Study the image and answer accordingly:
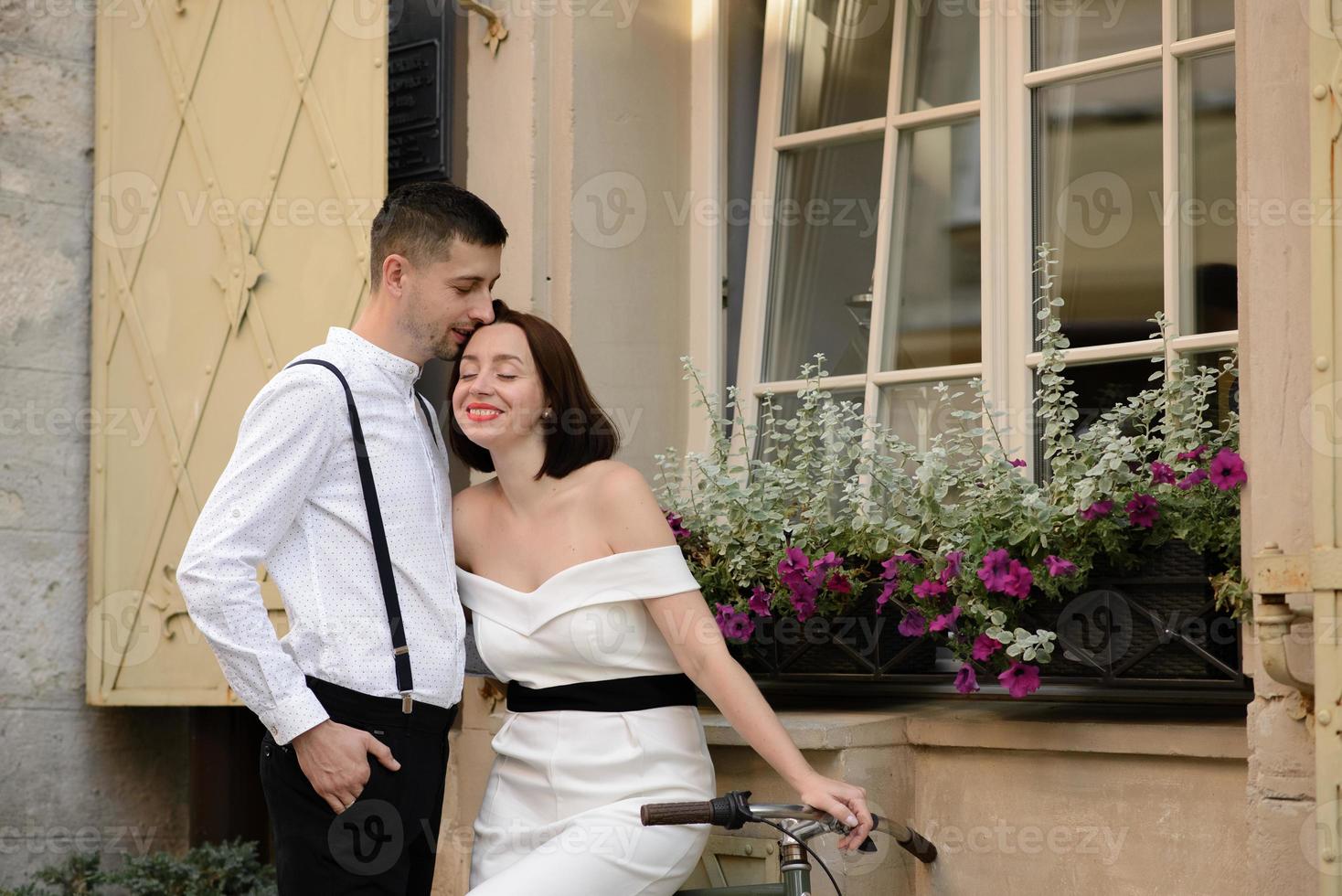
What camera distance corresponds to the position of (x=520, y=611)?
271 cm

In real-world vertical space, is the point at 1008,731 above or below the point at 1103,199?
below

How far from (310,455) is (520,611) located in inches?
A: 18.5

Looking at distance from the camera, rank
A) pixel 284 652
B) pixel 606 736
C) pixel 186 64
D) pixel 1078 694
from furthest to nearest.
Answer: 1. pixel 186 64
2. pixel 1078 694
3. pixel 606 736
4. pixel 284 652

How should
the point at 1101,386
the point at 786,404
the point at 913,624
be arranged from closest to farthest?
the point at 913,624, the point at 1101,386, the point at 786,404

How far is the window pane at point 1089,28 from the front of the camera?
3.43 metres

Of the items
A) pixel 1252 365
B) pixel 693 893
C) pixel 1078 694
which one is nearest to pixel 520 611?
pixel 693 893

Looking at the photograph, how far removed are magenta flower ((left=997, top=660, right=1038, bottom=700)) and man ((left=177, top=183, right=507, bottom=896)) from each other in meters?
1.03

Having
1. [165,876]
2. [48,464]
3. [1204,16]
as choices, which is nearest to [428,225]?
[1204,16]

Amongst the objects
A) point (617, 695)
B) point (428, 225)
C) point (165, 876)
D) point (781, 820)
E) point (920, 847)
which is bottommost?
point (165, 876)

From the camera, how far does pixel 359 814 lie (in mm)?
2488

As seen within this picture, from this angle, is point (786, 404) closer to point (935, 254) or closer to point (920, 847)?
point (935, 254)

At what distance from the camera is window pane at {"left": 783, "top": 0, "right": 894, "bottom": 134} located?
152 inches

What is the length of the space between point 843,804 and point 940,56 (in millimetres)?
2037

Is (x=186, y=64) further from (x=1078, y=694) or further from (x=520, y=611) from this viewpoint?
(x=1078, y=694)
